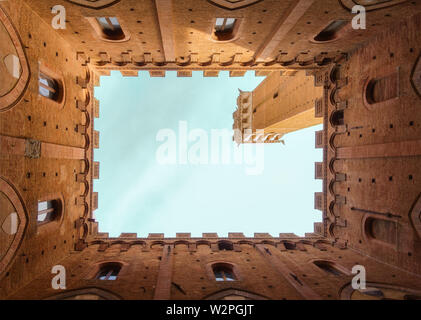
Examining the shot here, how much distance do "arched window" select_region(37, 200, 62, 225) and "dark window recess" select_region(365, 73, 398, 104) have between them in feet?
55.7

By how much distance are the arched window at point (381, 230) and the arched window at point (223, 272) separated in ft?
24.9

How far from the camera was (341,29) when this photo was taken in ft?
43.9

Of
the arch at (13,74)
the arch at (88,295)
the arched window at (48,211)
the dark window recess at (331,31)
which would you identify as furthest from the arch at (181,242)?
the dark window recess at (331,31)

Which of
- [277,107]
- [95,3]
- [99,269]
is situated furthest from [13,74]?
[277,107]

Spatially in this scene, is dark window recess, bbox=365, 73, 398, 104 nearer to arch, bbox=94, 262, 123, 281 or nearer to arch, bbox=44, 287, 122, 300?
arch, bbox=44, 287, 122, 300

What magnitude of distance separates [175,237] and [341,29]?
597 inches

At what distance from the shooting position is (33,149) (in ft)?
33.5

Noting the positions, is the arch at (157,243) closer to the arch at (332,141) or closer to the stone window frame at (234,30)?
the stone window frame at (234,30)

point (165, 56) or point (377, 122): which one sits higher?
point (165, 56)

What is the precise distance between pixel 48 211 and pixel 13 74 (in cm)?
622

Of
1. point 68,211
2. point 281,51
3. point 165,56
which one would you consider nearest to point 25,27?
point 165,56

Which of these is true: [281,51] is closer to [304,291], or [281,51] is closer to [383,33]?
[383,33]

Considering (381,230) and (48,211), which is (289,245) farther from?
(48,211)
